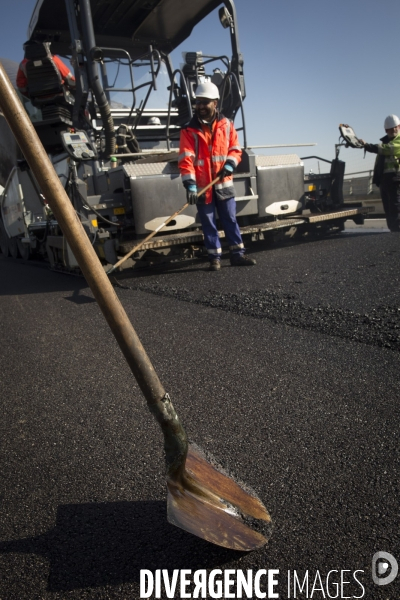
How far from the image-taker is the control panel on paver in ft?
19.2

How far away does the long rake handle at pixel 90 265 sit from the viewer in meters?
1.20

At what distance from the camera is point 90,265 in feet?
4.18

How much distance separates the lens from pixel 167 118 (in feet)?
23.0

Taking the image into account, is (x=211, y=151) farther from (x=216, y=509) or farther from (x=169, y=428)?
(x=216, y=509)

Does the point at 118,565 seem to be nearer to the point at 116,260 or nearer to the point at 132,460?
the point at 132,460

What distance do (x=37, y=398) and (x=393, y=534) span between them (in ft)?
5.93

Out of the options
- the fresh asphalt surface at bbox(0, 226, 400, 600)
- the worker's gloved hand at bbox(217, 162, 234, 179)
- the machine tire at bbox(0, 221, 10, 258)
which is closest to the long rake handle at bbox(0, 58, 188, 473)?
the fresh asphalt surface at bbox(0, 226, 400, 600)

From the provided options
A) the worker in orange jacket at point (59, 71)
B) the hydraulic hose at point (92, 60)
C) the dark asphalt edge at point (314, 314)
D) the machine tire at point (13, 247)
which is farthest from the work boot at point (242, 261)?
the machine tire at point (13, 247)

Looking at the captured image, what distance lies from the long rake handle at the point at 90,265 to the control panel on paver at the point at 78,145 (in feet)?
16.0

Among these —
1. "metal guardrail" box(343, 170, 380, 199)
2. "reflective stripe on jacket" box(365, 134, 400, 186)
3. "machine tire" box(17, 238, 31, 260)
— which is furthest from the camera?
"metal guardrail" box(343, 170, 380, 199)

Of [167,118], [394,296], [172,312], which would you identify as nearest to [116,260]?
[172,312]

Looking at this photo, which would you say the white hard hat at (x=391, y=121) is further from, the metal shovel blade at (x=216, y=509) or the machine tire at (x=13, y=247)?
the metal shovel blade at (x=216, y=509)

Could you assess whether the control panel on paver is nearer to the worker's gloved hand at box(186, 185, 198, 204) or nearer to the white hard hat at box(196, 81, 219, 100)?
the worker's gloved hand at box(186, 185, 198, 204)

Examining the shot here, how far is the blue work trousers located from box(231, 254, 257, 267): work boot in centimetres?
5
